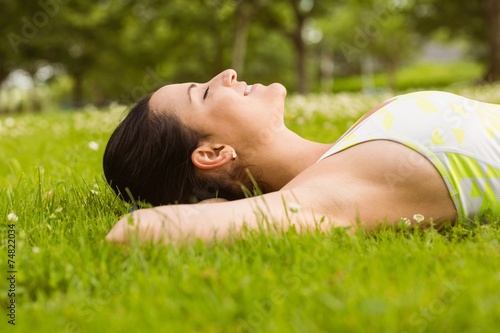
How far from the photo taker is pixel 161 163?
12.2 feet

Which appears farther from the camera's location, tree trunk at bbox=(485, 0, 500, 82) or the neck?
tree trunk at bbox=(485, 0, 500, 82)

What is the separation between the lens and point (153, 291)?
8.07 ft

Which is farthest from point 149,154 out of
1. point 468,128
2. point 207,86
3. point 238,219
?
point 468,128

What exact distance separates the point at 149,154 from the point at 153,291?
1387mm

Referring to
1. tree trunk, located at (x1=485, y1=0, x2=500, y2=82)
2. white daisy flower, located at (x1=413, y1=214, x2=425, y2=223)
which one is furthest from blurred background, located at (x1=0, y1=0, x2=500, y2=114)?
white daisy flower, located at (x1=413, y1=214, x2=425, y2=223)

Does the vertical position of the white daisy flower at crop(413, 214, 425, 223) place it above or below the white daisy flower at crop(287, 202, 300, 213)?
below

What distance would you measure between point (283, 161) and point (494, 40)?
83.5 feet

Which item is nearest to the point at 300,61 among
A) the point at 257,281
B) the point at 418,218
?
the point at 418,218

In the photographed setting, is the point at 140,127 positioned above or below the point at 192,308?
above

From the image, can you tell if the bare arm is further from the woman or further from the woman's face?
the woman's face

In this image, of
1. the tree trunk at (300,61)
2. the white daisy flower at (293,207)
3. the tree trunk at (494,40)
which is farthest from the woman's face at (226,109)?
the tree trunk at (300,61)

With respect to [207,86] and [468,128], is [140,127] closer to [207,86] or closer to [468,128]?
[207,86]

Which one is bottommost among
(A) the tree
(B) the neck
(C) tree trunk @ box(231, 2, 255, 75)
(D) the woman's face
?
(B) the neck

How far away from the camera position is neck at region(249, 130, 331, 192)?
3.79 meters
